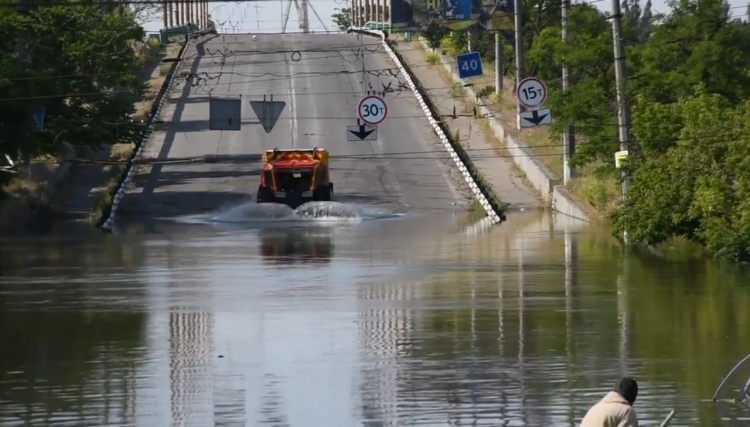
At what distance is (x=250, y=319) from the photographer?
29062 mm

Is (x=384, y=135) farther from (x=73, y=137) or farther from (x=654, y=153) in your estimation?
(x=654, y=153)

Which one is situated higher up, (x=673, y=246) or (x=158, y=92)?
(x=158, y=92)

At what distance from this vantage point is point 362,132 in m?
58.4

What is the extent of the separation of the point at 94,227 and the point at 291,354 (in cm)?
3056

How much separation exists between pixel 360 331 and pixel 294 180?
29658 millimetres

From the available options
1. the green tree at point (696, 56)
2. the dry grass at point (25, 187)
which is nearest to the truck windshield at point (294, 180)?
the dry grass at point (25, 187)

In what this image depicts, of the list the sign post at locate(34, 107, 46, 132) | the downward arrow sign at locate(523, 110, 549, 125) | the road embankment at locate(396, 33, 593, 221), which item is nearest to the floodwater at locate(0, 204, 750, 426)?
the downward arrow sign at locate(523, 110, 549, 125)

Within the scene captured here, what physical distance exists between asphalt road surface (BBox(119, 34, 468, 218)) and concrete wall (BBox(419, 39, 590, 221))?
277 centimetres

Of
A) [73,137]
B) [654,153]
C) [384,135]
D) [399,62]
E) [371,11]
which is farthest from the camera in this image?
[371,11]

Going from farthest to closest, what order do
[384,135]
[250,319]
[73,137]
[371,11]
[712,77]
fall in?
[371,11] → [384,135] → [73,137] → [712,77] → [250,319]

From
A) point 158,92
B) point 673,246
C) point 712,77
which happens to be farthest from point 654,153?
point 158,92

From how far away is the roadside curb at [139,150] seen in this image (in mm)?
56312

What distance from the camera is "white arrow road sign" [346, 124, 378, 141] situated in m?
58.6

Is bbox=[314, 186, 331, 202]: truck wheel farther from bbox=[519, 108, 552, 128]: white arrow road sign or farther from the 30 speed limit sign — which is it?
the 30 speed limit sign
